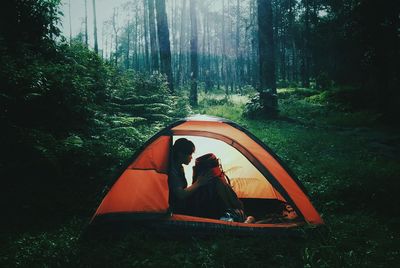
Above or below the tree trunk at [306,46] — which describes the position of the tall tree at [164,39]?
below

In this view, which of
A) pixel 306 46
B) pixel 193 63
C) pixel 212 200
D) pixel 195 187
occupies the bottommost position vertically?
pixel 212 200

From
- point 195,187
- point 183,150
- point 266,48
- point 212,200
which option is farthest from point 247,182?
point 266,48

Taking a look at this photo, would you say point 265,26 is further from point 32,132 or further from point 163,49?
point 32,132

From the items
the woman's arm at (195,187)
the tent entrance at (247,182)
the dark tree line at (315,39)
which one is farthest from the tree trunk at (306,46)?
the woman's arm at (195,187)

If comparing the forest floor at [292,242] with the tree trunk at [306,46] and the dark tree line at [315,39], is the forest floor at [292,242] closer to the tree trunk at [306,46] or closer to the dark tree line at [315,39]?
the dark tree line at [315,39]

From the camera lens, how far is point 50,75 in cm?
652

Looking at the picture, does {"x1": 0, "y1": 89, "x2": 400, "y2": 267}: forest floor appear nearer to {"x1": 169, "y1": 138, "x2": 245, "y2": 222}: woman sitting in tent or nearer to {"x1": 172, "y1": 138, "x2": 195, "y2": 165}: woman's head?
{"x1": 169, "y1": 138, "x2": 245, "y2": 222}: woman sitting in tent

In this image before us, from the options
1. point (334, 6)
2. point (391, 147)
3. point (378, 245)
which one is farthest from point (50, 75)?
point (334, 6)

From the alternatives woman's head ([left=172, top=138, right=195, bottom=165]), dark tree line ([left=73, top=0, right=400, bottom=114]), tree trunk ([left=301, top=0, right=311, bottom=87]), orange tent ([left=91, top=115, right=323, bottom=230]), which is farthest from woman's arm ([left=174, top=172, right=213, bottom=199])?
tree trunk ([left=301, top=0, right=311, bottom=87])

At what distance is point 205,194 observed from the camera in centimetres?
480

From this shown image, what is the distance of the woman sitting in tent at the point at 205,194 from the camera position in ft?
15.6

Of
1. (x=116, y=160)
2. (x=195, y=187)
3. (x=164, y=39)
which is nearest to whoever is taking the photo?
(x=195, y=187)

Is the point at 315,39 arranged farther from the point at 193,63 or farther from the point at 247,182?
the point at 247,182

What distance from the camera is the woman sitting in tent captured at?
15.6ft
